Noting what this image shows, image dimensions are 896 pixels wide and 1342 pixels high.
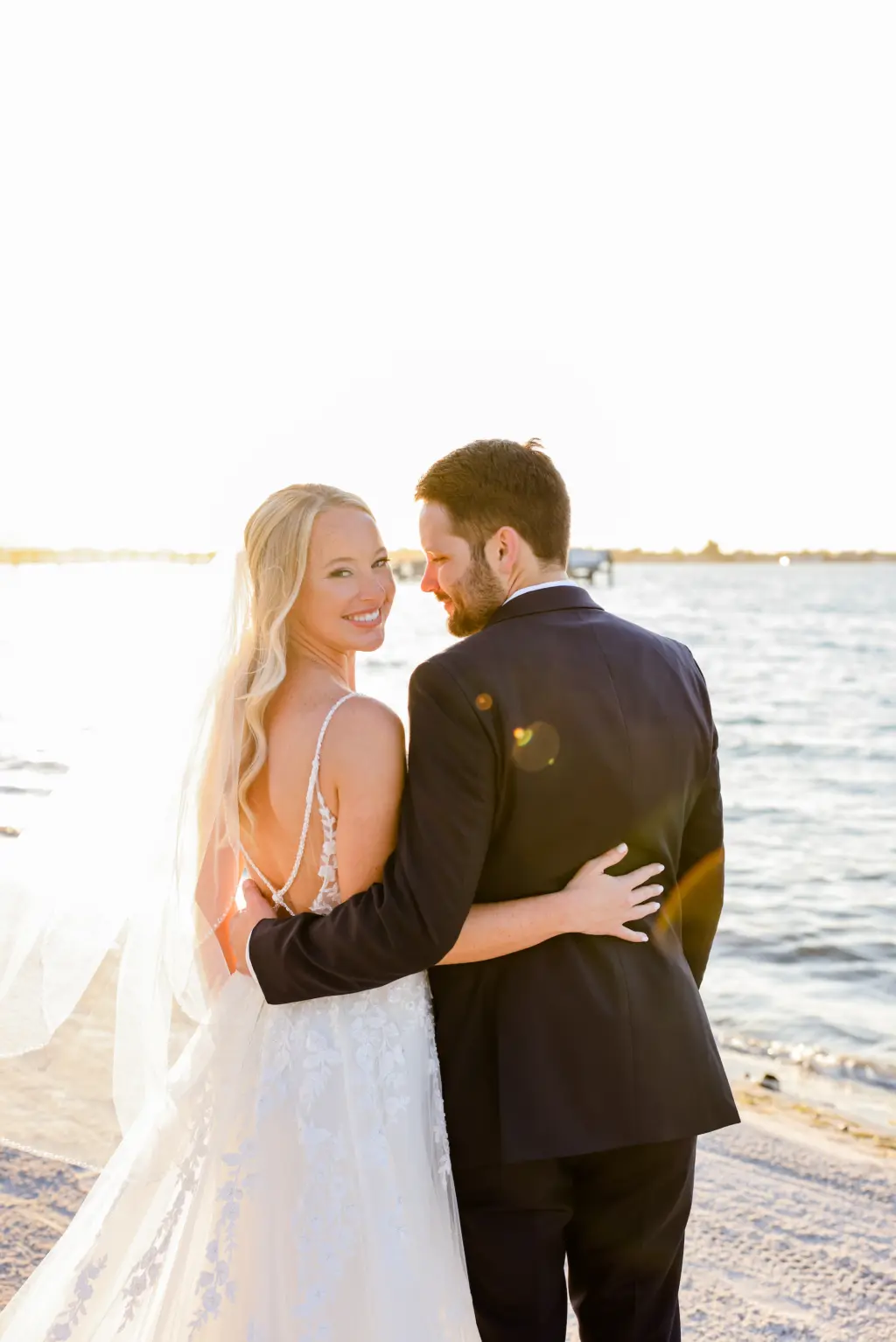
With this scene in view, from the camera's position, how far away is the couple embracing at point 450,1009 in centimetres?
229

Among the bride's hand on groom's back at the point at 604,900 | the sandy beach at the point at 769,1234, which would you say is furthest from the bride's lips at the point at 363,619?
the sandy beach at the point at 769,1234

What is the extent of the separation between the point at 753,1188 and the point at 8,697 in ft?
78.7

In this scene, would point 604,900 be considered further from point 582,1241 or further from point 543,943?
point 582,1241

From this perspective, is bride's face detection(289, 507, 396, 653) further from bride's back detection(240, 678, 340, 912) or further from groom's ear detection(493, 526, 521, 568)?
groom's ear detection(493, 526, 521, 568)

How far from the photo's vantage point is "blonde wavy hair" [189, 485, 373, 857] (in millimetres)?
2592

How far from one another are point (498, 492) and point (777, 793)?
15.9 meters

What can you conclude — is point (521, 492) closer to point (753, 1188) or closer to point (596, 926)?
point (596, 926)

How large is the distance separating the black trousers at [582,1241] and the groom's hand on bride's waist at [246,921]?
2.20ft

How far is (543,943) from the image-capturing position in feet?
7.74

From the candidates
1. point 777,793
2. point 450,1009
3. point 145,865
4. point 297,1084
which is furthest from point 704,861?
point 777,793

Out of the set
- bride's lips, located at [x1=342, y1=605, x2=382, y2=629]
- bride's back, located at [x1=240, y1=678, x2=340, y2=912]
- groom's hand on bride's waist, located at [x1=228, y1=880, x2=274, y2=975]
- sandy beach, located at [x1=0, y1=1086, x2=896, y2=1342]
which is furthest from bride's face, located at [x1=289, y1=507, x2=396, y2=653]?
sandy beach, located at [x1=0, y1=1086, x2=896, y2=1342]

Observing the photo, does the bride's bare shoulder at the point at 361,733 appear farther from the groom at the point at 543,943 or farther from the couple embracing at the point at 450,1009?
the groom at the point at 543,943

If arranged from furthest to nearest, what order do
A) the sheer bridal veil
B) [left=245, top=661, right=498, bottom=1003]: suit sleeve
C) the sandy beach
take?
the sandy beach
the sheer bridal veil
[left=245, top=661, right=498, bottom=1003]: suit sleeve

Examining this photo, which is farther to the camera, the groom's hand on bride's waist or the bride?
the groom's hand on bride's waist
